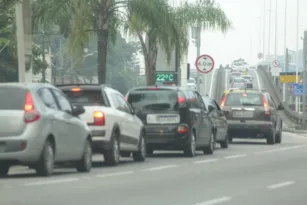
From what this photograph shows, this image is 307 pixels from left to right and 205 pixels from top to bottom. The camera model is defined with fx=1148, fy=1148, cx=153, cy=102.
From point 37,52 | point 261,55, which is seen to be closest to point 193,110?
point 37,52

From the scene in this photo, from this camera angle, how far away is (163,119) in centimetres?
2603

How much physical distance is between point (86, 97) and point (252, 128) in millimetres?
14685

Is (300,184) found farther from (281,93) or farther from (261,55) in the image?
(261,55)

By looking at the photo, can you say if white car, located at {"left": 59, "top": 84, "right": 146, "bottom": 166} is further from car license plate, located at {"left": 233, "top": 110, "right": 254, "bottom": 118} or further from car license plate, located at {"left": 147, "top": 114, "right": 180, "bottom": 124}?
car license plate, located at {"left": 233, "top": 110, "right": 254, "bottom": 118}

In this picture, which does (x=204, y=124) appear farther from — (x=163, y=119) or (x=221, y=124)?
(x=221, y=124)

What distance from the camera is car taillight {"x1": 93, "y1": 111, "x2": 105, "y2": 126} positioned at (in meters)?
21.6

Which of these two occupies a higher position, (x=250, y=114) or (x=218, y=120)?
(x=218, y=120)

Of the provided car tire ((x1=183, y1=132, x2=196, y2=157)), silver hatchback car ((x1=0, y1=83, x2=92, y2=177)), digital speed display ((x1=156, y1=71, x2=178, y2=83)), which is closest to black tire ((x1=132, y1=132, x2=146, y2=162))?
car tire ((x1=183, y1=132, x2=196, y2=157))

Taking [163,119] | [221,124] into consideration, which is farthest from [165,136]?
[221,124]

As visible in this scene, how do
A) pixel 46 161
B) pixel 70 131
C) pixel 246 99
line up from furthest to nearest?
pixel 246 99 < pixel 70 131 < pixel 46 161

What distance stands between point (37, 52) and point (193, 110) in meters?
31.6

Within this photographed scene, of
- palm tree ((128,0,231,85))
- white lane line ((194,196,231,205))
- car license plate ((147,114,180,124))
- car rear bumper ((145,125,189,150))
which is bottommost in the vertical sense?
car rear bumper ((145,125,189,150))

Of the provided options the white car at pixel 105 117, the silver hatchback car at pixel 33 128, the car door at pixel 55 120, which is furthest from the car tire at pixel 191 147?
the car door at pixel 55 120

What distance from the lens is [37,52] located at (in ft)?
189
